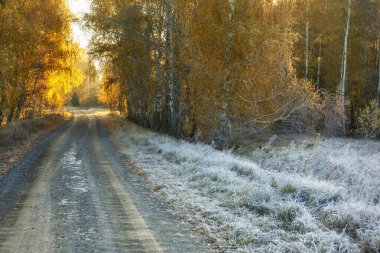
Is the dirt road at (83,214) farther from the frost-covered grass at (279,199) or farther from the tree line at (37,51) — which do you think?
the tree line at (37,51)

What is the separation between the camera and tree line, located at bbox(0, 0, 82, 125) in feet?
56.7

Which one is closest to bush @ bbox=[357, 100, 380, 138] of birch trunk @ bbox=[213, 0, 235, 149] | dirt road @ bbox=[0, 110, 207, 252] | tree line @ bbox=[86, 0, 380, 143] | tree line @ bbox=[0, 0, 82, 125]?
tree line @ bbox=[86, 0, 380, 143]

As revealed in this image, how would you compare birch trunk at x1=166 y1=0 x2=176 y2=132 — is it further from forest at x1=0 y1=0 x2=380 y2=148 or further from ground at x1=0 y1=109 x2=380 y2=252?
ground at x1=0 y1=109 x2=380 y2=252

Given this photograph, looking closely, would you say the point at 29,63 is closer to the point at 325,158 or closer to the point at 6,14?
the point at 6,14

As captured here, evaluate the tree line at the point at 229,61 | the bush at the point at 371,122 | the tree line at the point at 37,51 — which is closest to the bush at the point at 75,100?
the tree line at the point at 37,51

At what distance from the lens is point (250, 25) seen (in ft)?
53.9

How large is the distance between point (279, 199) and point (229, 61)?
995 cm

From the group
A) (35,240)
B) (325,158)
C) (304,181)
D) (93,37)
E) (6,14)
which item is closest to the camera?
(35,240)

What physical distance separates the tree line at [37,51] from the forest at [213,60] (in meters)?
0.08

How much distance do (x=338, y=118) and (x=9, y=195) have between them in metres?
21.4

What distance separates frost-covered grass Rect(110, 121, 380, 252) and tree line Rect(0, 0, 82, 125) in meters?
8.85

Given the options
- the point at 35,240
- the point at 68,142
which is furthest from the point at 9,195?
the point at 68,142

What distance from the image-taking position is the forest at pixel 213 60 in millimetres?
17447

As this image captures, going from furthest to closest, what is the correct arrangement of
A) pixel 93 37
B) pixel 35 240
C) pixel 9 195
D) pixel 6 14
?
pixel 93 37 → pixel 6 14 → pixel 9 195 → pixel 35 240
